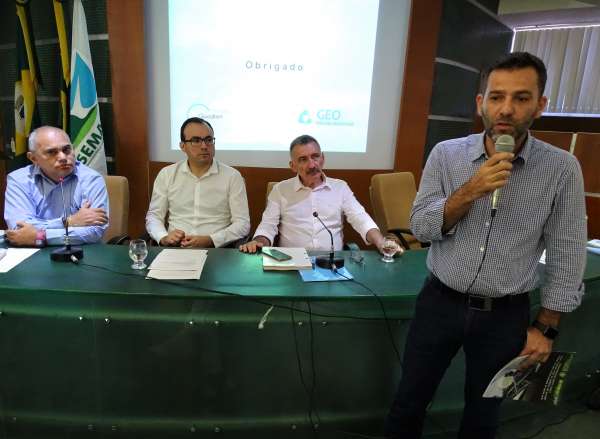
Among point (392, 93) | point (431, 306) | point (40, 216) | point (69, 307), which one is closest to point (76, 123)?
point (40, 216)

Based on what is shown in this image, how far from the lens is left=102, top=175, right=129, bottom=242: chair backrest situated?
2406 millimetres

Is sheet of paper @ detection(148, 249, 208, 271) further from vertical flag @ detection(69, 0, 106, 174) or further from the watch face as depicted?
vertical flag @ detection(69, 0, 106, 174)

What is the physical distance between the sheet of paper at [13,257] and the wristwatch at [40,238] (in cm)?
4

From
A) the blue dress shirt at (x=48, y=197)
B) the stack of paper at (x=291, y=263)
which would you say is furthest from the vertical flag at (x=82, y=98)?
the stack of paper at (x=291, y=263)

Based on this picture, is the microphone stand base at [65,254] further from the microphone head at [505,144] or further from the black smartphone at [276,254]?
the microphone head at [505,144]

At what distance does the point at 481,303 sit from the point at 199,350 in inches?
39.4

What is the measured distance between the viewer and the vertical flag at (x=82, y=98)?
2643 millimetres

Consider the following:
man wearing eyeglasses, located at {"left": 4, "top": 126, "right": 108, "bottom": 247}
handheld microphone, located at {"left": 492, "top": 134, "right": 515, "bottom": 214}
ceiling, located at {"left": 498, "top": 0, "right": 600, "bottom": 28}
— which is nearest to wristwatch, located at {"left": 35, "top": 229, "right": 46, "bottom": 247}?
man wearing eyeglasses, located at {"left": 4, "top": 126, "right": 108, "bottom": 247}

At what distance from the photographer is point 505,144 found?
3.23ft

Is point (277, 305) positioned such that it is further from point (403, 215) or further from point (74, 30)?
point (74, 30)

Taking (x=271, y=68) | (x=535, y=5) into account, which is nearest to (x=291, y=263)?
(x=271, y=68)

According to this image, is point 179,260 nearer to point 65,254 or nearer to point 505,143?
point 65,254

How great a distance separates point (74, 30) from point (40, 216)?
60.1 inches

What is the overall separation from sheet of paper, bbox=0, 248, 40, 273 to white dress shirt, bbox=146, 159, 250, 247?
81cm
